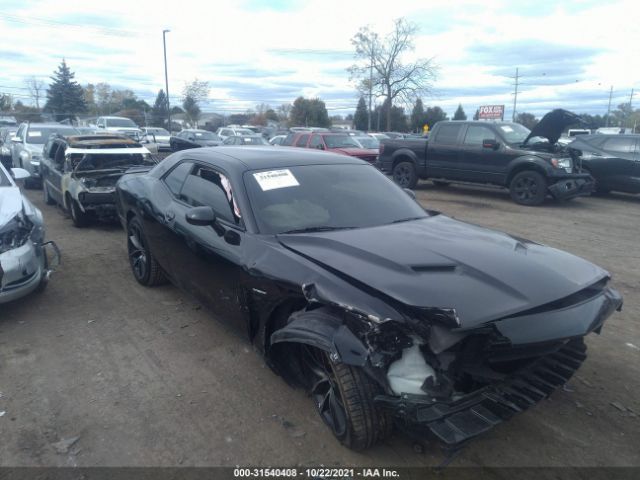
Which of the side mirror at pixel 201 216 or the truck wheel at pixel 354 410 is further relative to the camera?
the side mirror at pixel 201 216

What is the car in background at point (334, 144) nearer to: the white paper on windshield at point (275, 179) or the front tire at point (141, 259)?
the front tire at point (141, 259)

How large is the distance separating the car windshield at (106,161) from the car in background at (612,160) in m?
9.81

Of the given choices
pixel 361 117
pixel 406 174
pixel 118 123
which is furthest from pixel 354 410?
pixel 361 117

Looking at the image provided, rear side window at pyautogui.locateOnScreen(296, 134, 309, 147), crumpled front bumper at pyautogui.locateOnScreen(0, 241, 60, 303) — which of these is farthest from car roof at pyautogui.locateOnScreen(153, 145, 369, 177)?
rear side window at pyautogui.locateOnScreen(296, 134, 309, 147)

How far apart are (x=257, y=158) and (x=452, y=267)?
2006mm

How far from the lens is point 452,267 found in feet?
9.16

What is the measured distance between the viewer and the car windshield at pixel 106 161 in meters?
8.62

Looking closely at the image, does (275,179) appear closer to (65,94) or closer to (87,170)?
(87,170)

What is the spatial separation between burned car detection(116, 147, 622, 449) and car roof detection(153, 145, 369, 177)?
2cm

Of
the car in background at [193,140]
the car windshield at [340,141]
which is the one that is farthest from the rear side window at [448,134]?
the car in background at [193,140]

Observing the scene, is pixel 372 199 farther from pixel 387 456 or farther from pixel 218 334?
pixel 387 456

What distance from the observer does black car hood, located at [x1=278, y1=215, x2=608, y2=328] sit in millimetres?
2477

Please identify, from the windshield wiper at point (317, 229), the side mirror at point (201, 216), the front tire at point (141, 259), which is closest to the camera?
the windshield wiper at point (317, 229)

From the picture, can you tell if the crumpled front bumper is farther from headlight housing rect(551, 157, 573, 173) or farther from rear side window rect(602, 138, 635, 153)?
rear side window rect(602, 138, 635, 153)
